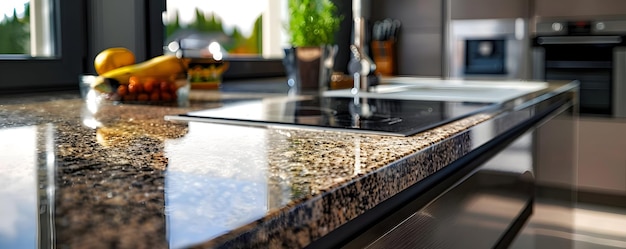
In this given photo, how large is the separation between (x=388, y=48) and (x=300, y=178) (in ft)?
10.5

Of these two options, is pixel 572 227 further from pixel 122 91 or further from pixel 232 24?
pixel 232 24

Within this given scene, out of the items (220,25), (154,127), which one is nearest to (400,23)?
(220,25)

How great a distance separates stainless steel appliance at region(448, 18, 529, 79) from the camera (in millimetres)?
3379

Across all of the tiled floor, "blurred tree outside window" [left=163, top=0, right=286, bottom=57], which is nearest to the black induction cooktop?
the tiled floor

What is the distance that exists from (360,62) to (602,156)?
84.7 inches

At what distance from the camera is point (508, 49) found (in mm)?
3402

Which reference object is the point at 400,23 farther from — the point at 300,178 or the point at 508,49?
the point at 300,178

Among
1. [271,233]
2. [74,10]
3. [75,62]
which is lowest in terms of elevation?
[271,233]

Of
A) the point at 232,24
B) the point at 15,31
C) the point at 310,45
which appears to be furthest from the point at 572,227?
the point at 15,31

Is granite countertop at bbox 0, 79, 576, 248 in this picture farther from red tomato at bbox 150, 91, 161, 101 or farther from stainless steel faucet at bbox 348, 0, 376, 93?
stainless steel faucet at bbox 348, 0, 376, 93

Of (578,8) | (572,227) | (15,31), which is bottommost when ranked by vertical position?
(572,227)

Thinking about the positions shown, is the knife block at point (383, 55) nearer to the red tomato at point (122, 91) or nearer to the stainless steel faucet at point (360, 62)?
the stainless steel faucet at point (360, 62)

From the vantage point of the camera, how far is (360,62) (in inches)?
63.1

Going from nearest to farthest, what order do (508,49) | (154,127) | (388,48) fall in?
(154,127) < (508,49) < (388,48)
